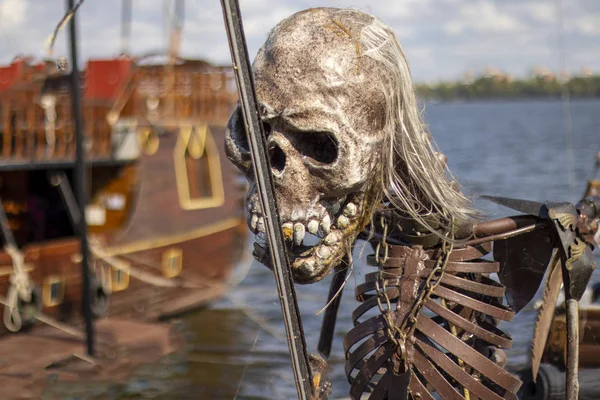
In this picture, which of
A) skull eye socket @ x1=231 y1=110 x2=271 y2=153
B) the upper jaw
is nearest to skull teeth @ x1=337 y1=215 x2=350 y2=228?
the upper jaw

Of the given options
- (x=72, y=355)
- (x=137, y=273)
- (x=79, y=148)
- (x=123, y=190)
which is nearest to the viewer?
(x=79, y=148)

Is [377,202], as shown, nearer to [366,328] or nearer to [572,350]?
[366,328]

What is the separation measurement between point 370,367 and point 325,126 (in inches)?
28.1

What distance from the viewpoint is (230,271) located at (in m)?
14.5

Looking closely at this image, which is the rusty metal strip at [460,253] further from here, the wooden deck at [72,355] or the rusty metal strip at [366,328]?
the wooden deck at [72,355]

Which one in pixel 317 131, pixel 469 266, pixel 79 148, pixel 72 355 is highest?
pixel 79 148

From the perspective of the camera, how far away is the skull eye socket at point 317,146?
92.6 inches

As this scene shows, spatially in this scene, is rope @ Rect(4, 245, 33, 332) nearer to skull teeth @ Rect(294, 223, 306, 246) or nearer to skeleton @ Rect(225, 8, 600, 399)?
skeleton @ Rect(225, 8, 600, 399)

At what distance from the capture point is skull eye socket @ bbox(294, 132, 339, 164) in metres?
2.35

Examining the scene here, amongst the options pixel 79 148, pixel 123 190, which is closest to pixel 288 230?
pixel 79 148

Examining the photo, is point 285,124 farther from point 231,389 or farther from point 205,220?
point 205,220

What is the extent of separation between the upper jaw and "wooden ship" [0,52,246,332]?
8545 millimetres

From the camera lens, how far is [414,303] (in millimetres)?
2479

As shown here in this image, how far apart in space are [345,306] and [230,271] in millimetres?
4041
